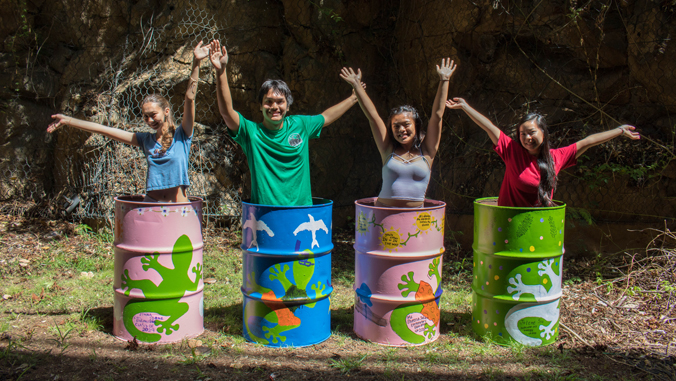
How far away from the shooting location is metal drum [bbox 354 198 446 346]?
318 centimetres

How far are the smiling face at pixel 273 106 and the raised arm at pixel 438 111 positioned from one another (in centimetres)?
107

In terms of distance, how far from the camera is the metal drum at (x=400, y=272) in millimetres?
3182

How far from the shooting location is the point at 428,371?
2.88 meters

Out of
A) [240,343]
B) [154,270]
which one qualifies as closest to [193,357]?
[240,343]

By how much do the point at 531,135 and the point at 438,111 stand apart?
697 millimetres

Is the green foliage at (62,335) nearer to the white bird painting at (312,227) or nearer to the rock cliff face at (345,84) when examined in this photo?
the white bird painting at (312,227)

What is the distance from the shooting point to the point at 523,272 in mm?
3234

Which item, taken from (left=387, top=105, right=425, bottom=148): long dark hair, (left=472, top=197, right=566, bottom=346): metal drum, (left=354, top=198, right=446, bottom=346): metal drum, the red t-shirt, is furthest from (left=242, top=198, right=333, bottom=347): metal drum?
the red t-shirt

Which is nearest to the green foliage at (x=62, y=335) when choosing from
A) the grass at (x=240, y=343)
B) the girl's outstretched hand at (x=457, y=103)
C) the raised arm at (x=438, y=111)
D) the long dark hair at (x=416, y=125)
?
the grass at (x=240, y=343)

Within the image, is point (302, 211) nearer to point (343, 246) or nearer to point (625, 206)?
point (343, 246)

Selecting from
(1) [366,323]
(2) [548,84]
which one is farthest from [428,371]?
(2) [548,84]

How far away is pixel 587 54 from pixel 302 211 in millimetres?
3918

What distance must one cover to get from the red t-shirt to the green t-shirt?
4.96 feet

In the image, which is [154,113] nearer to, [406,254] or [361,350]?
[406,254]
